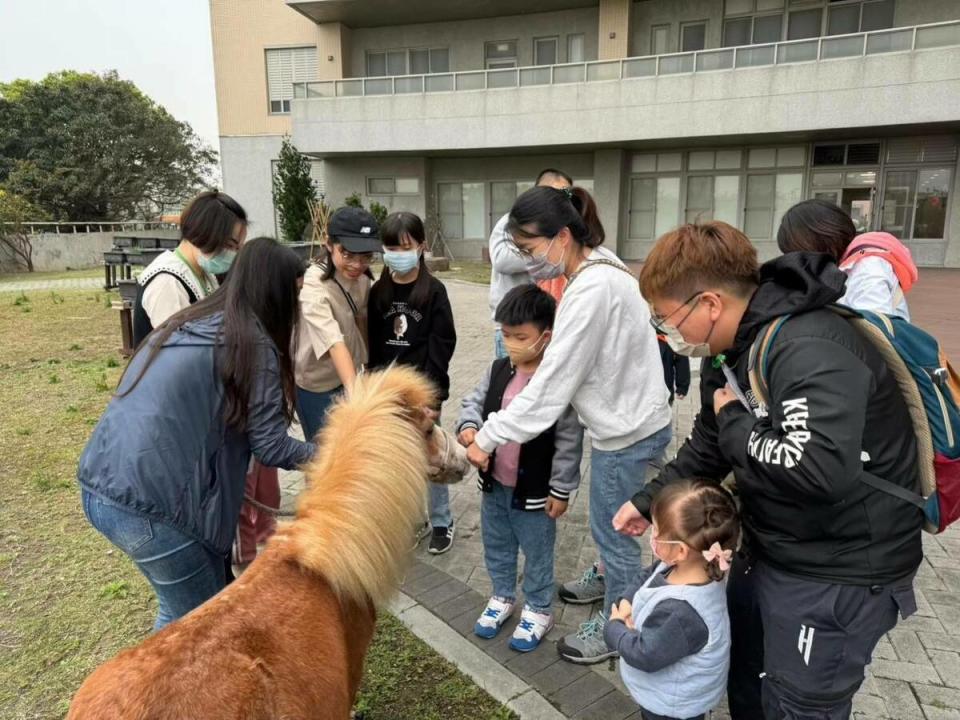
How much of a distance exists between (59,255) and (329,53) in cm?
1476

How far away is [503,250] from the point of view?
422 centimetres

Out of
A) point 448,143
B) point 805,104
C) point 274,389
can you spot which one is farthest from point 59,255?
point 274,389

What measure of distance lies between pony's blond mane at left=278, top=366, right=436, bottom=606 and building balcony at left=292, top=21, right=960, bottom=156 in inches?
814

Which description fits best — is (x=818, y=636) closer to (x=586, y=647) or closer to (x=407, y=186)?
(x=586, y=647)

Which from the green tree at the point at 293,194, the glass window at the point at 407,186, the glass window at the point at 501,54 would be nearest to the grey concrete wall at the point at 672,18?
the glass window at the point at 501,54

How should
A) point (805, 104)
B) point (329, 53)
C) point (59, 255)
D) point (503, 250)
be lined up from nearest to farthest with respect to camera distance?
point (503, 250) → point (805, 104) → point (329, 53) → point (59, 255)

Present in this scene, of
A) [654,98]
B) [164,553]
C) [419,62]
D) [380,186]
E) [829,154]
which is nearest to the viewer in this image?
[164,553]

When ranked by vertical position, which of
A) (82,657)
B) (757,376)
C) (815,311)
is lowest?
(82,657)

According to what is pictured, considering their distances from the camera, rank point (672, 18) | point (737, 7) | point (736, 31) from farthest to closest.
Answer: point (672, 18), point (736, 31), point (737, 7)

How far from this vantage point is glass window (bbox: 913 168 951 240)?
65.3 ft

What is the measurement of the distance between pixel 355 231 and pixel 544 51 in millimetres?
23347

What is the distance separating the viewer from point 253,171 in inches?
1070

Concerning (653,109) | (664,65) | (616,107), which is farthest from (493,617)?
(664,65)

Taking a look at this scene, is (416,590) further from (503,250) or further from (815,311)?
(815,311)
